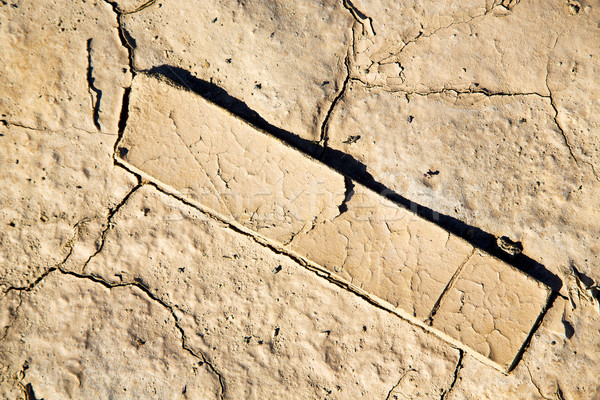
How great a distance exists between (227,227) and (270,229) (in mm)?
341

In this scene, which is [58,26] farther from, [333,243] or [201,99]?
[333,243]

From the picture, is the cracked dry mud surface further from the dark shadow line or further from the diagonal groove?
the diagonal groove

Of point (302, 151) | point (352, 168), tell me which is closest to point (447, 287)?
point (352, 168)

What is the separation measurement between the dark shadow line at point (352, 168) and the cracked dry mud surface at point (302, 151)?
2 cm

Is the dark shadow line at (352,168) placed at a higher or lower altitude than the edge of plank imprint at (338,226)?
higher

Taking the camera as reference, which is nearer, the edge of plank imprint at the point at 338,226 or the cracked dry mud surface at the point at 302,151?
the edge of plank imprint at the point at 338,226

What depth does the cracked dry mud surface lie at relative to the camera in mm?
2447

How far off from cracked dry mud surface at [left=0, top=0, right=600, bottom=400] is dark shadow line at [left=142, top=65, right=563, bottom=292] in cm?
2

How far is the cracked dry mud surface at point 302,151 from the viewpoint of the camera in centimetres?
245

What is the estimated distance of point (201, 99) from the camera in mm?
2350

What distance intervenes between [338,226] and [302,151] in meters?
0.58

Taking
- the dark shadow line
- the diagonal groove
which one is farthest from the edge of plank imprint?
the dark shadow line

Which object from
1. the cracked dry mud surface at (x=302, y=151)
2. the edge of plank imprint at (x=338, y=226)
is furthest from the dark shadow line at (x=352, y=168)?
the edge of plank imprint at (x=338, y=226)

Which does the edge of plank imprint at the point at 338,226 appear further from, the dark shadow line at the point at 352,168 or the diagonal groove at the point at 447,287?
the dark shadow line at the point at 352,168
